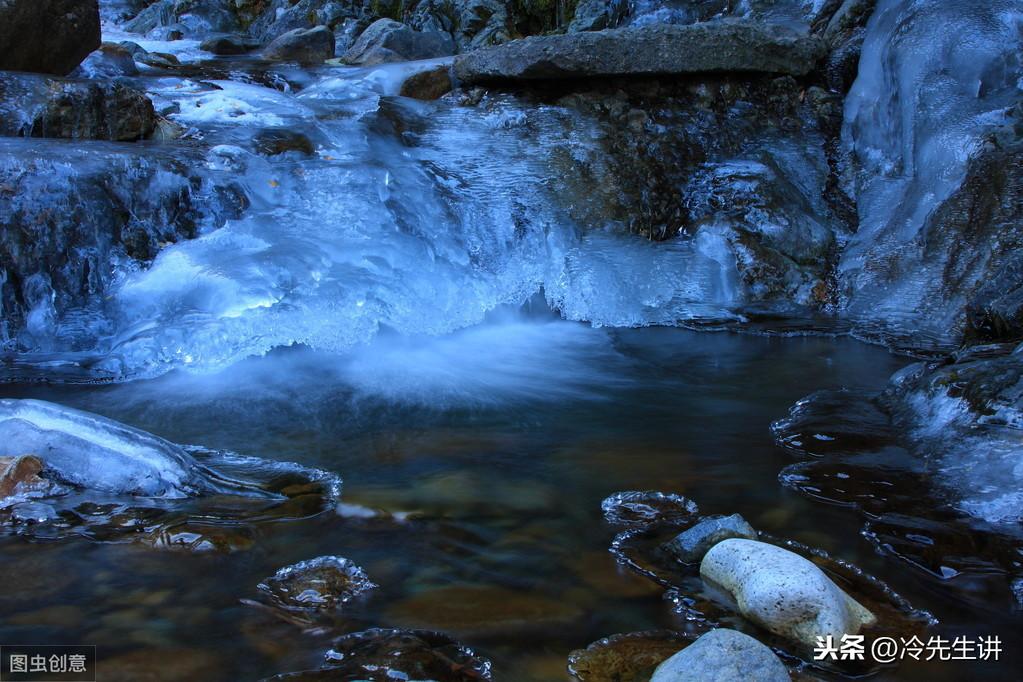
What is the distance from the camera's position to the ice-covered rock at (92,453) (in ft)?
10.0

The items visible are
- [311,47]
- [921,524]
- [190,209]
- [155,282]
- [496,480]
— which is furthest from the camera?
[311,47]

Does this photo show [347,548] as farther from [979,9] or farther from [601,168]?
[979,9]

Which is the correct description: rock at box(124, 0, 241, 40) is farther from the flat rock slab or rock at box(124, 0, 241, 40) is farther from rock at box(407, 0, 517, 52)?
the flat rock slab

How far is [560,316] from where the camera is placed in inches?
251

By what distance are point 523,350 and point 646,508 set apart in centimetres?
257

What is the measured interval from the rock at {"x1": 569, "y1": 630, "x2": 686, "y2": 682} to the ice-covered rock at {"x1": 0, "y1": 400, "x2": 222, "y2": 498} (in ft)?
5.27

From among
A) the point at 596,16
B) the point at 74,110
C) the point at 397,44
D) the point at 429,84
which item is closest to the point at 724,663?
the point at 74,110

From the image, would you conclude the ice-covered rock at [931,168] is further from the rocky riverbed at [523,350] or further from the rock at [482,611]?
the rock at [482,611]

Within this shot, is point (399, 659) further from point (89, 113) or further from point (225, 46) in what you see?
point (225, 46)

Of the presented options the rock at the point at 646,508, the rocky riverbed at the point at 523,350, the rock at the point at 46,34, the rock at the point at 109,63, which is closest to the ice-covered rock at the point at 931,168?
the rocky riverbed at the point at 523,350

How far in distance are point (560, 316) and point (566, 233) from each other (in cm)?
72

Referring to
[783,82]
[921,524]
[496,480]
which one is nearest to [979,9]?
[783,82]

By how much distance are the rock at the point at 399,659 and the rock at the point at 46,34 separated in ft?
20.2

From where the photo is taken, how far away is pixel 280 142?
662cm
